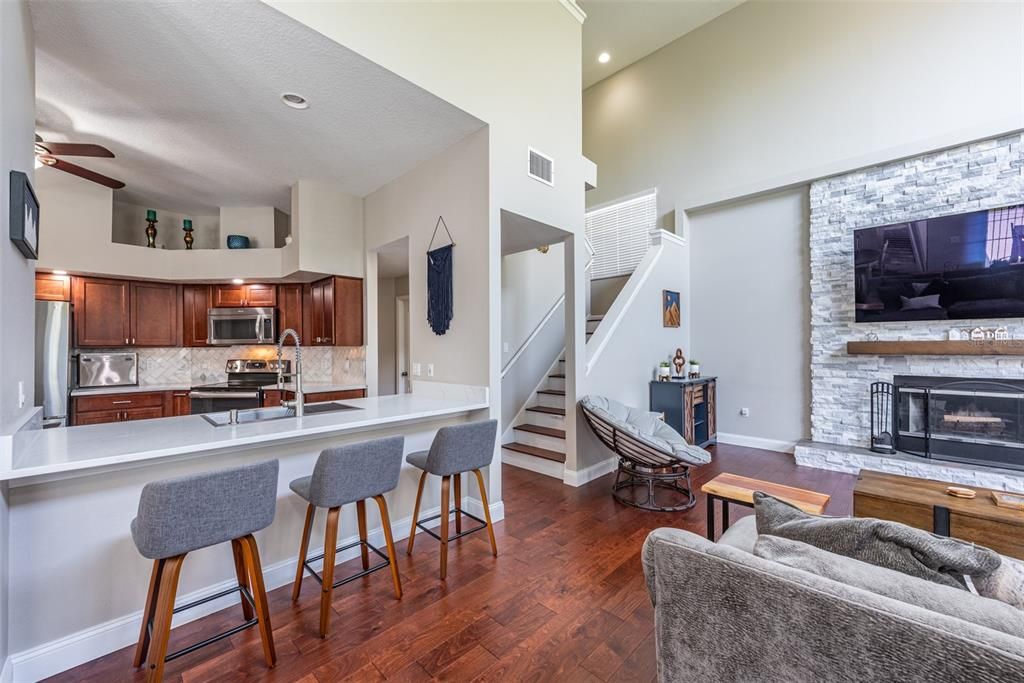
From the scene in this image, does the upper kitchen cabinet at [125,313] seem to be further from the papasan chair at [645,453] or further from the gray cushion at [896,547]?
the gray cushion at [896,547]

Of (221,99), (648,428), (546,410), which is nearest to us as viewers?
(221,99)

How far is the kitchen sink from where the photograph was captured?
99.1 inches

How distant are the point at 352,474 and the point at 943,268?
5.70m

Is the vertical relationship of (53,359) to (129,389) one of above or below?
above

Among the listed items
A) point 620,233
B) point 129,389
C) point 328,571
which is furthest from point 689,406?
point 129,389

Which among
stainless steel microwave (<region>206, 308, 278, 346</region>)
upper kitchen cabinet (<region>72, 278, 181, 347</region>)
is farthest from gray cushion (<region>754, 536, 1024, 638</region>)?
upper kitchen cabinet (<region>72, 278, 181, 347</region>)

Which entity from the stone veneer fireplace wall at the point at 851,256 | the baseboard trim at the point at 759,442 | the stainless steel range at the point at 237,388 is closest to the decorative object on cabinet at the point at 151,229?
the stainless steel range at the point at 237,388

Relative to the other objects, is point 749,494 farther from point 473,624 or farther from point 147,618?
point 147,618

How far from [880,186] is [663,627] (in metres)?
5.53

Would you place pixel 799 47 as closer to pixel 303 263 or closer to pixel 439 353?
pixel 439 353

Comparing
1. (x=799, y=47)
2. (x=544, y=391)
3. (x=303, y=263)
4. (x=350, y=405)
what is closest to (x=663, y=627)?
(x=350, y=405)

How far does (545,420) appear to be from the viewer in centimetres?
499

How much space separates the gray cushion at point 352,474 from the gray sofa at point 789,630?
144 cm

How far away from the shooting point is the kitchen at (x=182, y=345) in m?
4.52
